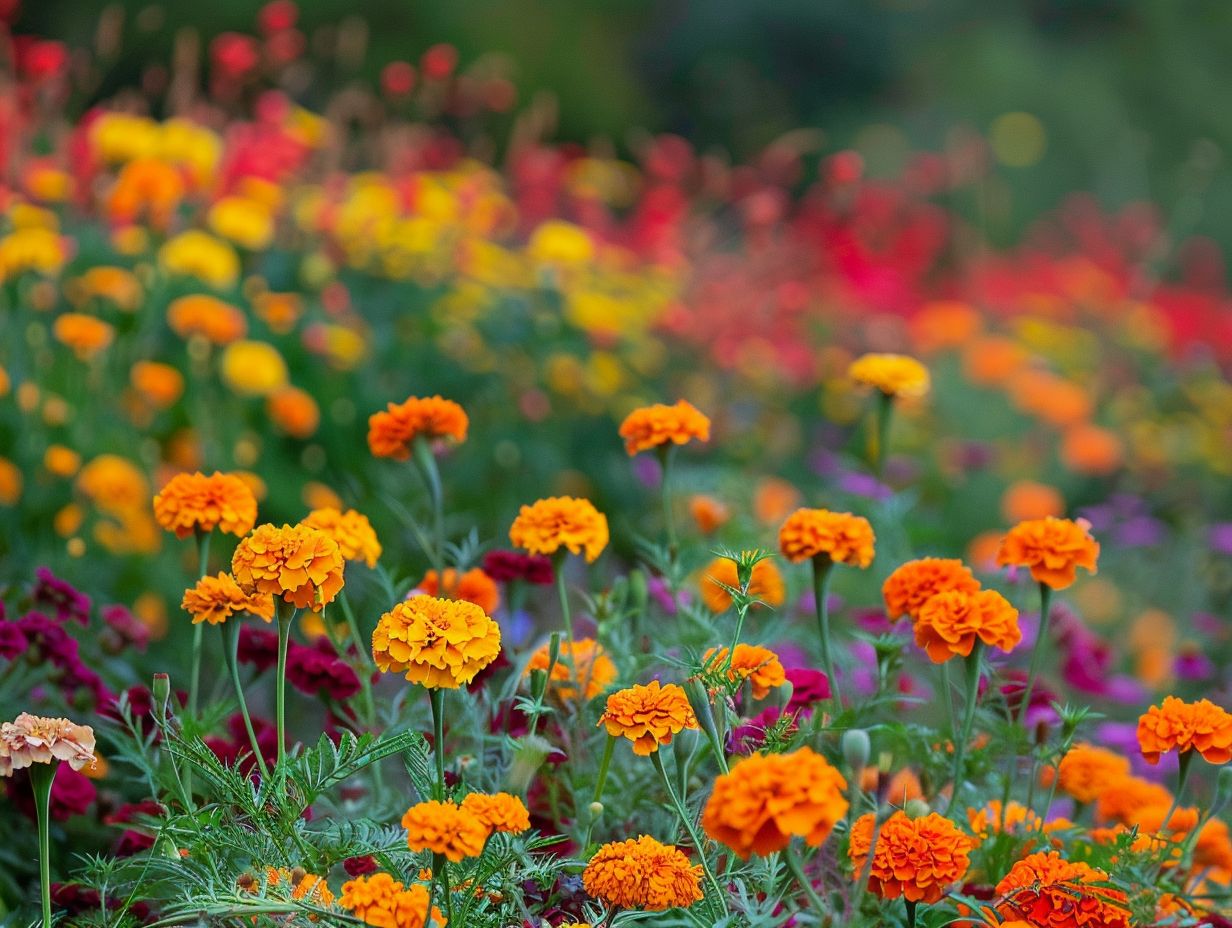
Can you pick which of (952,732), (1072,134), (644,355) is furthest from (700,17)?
(952,732)

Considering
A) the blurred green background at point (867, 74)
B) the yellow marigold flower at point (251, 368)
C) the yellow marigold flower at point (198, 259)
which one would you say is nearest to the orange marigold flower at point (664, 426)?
the yellow marigold flower at point (251, 368)

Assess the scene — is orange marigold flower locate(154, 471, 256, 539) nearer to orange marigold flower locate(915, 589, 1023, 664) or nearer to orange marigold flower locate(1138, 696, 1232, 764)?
orange marigold flower locate(915, 589, 1023, 664)

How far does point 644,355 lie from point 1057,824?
8.92ft

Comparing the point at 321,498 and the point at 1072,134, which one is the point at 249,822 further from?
the point at 1072,134

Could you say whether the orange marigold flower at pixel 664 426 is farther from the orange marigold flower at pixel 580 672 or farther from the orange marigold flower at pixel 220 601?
the orange marigold flower at pixel 220 601

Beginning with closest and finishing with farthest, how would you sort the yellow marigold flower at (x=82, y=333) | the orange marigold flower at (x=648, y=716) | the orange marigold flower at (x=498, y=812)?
the orange marigold flower at (x=498, y=812) → the orange marigold flower at (x=648, y=716) → the yellow marigold flower at (x=82, y=333)

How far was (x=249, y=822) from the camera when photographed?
1274mm

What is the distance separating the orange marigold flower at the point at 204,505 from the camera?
4.53ft

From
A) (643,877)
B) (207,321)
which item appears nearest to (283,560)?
(643,877)

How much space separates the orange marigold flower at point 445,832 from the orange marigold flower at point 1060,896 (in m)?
0.47

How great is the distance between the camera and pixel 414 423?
5.28ft

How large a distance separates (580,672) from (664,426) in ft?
0.99

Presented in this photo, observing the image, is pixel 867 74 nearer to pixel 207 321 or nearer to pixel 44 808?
pixel 207 321

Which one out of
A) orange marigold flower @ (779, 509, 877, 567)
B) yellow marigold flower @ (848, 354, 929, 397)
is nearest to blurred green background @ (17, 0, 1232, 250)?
yellow marigold flower @ (848, 354, 929, 397)
